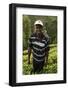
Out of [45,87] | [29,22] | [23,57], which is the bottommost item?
[45,87]

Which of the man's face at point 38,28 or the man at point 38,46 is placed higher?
the man's face at point 38,28

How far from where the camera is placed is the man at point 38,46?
138 centimetres

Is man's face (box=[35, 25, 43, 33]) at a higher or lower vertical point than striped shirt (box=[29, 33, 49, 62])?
higher

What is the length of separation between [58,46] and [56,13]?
14cm

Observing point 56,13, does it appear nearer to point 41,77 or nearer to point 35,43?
point 35,43

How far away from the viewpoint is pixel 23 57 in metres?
1.35

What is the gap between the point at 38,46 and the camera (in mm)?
1387

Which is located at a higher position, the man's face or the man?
the man's face

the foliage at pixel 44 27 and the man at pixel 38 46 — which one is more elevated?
the foliage at pixel 44 27

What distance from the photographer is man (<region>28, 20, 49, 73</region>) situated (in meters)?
1.38

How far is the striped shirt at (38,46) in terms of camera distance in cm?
138

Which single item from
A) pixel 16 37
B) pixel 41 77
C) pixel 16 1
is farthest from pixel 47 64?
pixel 16 1

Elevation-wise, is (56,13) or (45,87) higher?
(56,13)

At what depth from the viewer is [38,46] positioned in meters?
1.39
